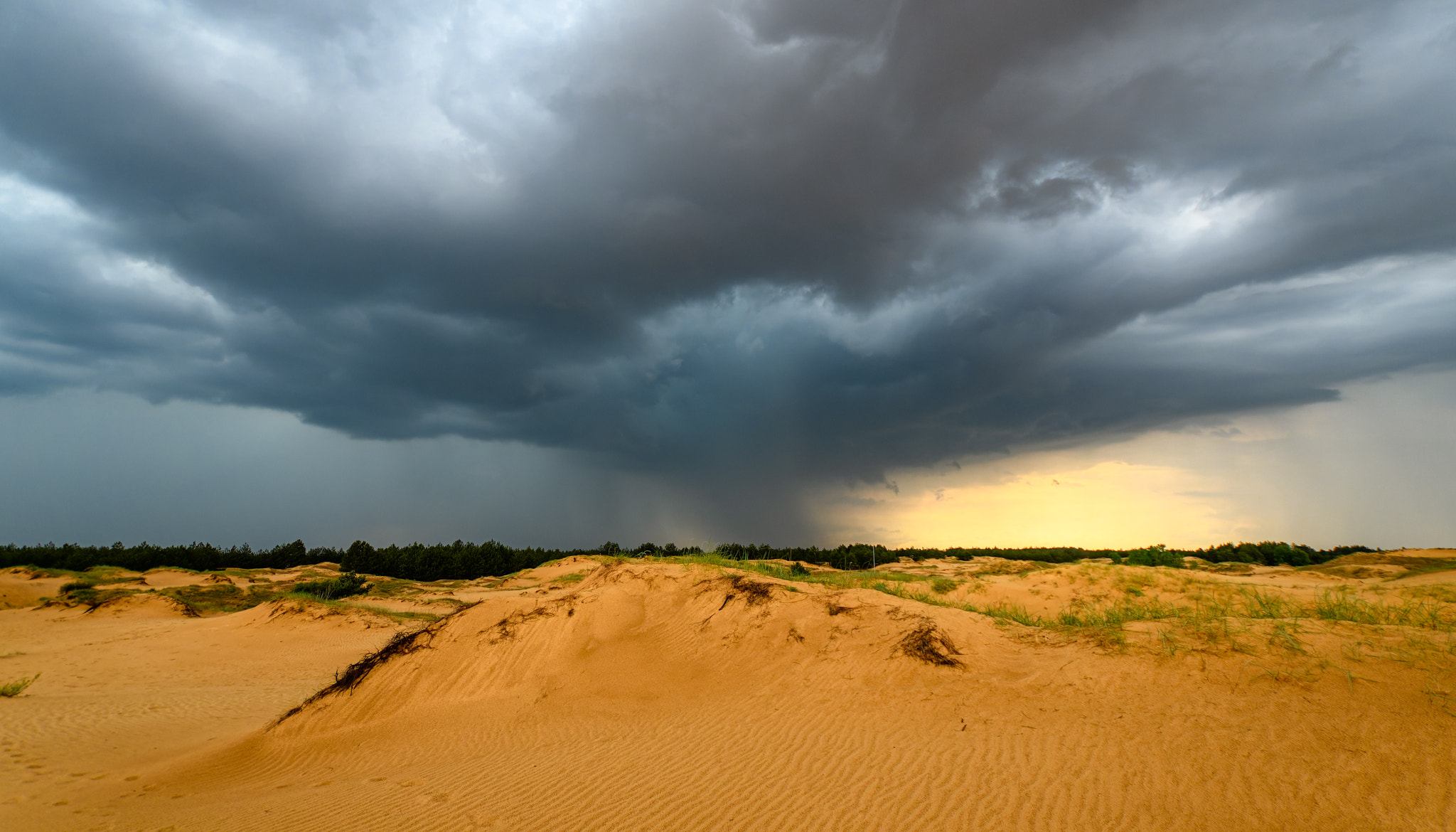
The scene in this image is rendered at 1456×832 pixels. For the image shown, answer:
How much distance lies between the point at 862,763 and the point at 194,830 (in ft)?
24.1

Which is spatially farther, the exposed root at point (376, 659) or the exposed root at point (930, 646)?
the exposed root at point (376, 659)

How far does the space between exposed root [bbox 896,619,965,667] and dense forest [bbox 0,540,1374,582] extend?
1373 inches

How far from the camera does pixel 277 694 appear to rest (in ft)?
54.6

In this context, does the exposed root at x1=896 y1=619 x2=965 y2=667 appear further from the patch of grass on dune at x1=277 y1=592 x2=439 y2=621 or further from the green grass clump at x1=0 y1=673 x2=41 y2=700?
the patch of grass on dune at x1=277 y1=592 x2=439 y2=621

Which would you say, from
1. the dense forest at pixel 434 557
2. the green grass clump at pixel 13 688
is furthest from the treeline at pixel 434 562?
the green grass clump at pixel 13 688

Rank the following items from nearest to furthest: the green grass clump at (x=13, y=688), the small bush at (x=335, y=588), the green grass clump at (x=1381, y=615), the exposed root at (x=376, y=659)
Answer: the green grass clump at (x=1381, y=615) < the exposed root at (x=376, y=659) < the green grass clump at (x=13, y=688) < the small bush at (x=335, y=588)

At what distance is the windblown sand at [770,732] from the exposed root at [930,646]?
6cm

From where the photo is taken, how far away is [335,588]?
38750 millimetres

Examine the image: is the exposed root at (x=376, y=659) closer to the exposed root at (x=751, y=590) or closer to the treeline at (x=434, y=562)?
the exposed root at (x=751, y=590)

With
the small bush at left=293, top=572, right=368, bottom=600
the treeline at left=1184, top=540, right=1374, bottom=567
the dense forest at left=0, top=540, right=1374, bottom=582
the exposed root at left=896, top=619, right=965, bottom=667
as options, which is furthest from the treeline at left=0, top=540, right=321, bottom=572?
the treeline at left=1184, top=540, right=1374, bottom=567

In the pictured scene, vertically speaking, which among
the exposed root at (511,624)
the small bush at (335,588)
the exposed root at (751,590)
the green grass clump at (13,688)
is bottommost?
the green grass clump at (13,688)

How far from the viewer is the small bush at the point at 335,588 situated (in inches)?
1503

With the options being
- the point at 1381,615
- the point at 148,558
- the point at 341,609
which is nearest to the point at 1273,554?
the point at 1381,615

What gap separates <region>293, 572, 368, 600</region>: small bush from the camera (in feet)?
125
